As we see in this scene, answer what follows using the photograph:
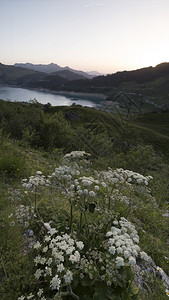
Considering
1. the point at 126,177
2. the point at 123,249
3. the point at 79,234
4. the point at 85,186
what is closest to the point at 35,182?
the point at 85,186

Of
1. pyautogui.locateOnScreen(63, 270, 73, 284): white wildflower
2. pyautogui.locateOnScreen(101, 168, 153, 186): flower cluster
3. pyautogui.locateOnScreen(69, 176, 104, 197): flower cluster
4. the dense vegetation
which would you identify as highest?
pyautogui.locateOnScreen(69, 176, 104, 197): flower cluster

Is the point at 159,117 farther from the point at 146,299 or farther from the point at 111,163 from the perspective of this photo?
the point at 146,299

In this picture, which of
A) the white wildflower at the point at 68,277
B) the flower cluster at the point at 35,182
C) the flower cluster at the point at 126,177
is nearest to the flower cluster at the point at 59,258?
the white wildflower at the point at 68,277

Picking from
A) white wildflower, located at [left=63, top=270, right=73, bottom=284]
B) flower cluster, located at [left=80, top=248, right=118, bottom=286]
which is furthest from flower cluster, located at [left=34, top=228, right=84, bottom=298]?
flower cluster, located at [left=80, top=248, right=118, bottom=286]

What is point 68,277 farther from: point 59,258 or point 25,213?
point 25,213

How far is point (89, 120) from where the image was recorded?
3821 inches

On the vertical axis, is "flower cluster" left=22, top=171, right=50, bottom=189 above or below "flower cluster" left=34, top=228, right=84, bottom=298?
above

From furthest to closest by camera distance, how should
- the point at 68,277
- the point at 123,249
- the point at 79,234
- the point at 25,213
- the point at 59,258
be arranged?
the point at 25,213 < the point at 79,234 < the point at 123,249 < the point at 59,258 < the point at 68,277

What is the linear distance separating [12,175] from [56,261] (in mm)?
7107

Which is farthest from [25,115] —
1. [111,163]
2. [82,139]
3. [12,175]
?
[12,175]

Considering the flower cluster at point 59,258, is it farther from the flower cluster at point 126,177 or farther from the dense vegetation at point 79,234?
the flower cluster at point 126,177

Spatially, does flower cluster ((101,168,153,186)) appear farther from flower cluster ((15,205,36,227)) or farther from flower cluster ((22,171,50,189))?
flower cluster ((15,205,36,227))

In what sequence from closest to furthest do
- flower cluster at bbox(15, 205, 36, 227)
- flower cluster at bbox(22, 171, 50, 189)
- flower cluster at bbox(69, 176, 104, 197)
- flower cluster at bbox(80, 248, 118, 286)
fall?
flower cluster at bbox(80, 248, 118, 286), flower cluster at bbox(69, 176, 104, 197), flower cluster at bbox(22, 171, 50, 189), flower cluster at bbox(15, 205, 36, 227)

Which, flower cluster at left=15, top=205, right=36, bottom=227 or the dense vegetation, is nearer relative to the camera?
the dense vegetation
